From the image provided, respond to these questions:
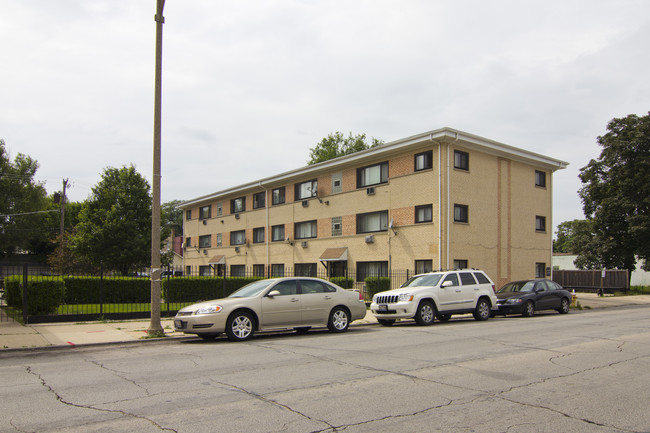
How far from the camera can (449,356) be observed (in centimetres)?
984

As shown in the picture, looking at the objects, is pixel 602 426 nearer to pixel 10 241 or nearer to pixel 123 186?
pixel 123 186

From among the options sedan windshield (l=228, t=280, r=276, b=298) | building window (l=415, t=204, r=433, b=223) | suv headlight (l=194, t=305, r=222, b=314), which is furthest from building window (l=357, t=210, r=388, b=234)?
suv headlight (l=194, t=305, r=222, b=314)

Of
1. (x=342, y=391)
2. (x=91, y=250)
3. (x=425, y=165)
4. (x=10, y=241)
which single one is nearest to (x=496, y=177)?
(x=425, y=165)

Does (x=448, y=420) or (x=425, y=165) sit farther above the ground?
(x=425, y=165)

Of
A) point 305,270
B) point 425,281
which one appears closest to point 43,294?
point 425,281

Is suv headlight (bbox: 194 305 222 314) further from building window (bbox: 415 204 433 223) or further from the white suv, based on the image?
building window (bbox: 415 204 433 223)

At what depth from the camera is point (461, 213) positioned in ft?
87.5

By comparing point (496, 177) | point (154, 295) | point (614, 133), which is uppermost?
point (614, 133)

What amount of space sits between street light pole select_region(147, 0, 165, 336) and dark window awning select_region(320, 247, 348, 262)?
17.9m

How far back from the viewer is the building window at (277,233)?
37.1 m

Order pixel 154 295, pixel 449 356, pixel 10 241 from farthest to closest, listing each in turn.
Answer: pixel 10 241 → pixel 154 295 → pixel 449 356

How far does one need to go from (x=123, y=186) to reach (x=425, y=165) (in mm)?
22036

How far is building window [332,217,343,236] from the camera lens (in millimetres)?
31752

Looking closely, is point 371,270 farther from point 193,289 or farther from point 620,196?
point 620,196
